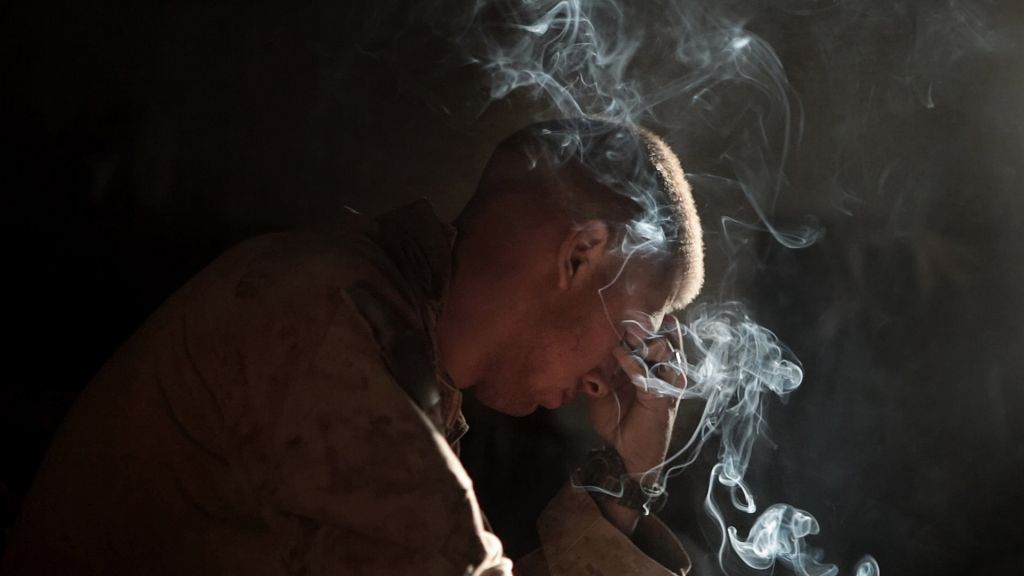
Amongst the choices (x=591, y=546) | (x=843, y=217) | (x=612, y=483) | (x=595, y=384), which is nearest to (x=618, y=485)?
(x=612, y=483)

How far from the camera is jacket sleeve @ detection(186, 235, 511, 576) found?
4.84 ft

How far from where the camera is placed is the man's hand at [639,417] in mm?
2367

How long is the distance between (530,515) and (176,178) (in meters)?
1.10

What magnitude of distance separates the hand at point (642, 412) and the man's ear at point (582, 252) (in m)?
0.35

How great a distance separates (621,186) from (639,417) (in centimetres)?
57

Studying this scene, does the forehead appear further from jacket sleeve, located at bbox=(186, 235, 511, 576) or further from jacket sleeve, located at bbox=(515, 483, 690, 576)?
jacket sleeve, located at bbox=(186, 235, 511, 576)

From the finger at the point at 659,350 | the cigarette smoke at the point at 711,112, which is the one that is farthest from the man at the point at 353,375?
the cigarette smoke at the point at 711,112

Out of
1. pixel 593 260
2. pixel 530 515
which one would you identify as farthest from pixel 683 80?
pixel 530 515

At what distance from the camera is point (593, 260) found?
2086 millimetres

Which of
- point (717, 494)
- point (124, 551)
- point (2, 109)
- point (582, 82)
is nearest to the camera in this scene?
point (124, 551)

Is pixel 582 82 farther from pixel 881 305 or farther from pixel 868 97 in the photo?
pixel 881 305

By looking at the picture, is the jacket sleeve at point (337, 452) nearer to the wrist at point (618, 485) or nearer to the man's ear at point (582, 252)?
the man's ear at point (582, 252)

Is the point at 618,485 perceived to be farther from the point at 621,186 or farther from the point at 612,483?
the point at 621,186

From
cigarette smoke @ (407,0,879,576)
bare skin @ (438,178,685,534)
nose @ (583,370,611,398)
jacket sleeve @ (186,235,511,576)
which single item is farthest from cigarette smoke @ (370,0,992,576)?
jacket sleeve @ (186,235,511,576)
